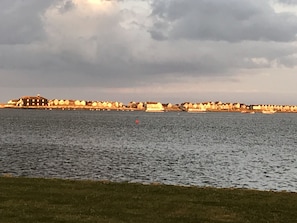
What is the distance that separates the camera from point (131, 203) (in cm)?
1827

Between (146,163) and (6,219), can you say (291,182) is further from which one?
(6,219)

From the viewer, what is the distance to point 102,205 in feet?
58.7

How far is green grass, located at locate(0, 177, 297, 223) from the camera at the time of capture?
16.1m

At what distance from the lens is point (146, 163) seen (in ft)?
199

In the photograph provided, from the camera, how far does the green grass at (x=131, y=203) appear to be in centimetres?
1608

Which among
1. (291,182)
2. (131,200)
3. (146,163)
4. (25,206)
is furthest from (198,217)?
(146,163)

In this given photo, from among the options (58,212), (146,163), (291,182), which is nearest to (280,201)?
(58,212)

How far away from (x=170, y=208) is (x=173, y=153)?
59.8 meters

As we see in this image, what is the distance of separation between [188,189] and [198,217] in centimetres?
586

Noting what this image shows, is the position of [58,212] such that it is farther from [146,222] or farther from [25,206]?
[146,222]

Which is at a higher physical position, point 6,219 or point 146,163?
point 6,219

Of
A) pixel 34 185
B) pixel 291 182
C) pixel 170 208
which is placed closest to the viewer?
pixel 170 208

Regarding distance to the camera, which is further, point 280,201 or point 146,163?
point 146,163

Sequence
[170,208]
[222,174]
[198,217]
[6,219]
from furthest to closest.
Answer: [222,174]
[170,208]
[198,217]
[6,219]
